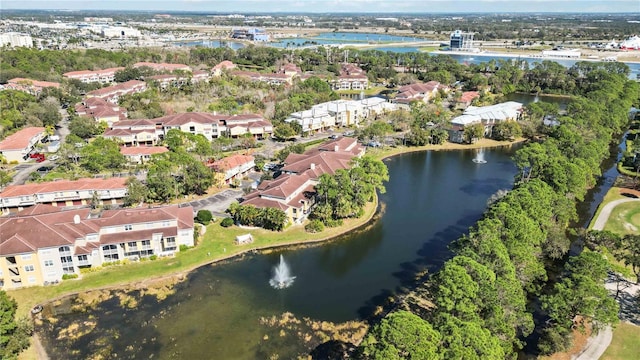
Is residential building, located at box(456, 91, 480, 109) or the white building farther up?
the white building

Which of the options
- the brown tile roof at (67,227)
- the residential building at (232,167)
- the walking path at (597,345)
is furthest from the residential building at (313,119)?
the walking path at (597,345)

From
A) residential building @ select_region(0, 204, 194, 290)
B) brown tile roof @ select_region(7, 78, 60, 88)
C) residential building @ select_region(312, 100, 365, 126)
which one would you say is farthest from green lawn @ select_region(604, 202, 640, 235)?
brown tile roof @ select_region(7, 78, 60, 88)

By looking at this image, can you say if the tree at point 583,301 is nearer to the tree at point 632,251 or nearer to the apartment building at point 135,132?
the tree at point 632,251

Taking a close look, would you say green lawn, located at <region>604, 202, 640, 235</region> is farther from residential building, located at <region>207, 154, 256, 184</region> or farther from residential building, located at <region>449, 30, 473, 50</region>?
residential building, located at <region>449, 30, 473, 50</region>

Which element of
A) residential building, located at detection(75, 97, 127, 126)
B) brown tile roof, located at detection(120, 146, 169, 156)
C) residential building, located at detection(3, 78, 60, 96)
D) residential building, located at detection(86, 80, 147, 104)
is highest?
residential building, located at detection(3, 78, 60, 96)

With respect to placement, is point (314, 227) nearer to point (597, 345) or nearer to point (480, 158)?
point (597, 345)

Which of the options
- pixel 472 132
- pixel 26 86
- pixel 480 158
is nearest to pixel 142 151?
pixel 480 158
